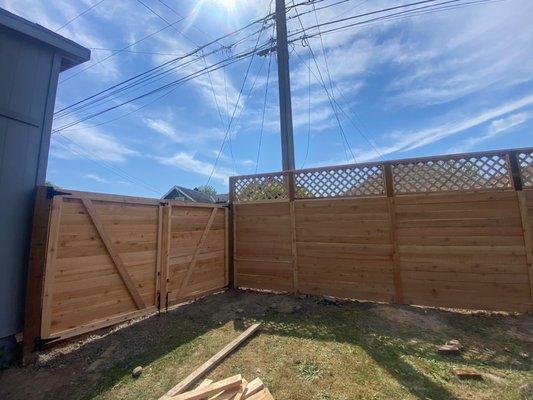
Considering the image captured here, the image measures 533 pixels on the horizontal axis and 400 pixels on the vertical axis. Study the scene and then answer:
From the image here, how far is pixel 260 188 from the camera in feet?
19.7

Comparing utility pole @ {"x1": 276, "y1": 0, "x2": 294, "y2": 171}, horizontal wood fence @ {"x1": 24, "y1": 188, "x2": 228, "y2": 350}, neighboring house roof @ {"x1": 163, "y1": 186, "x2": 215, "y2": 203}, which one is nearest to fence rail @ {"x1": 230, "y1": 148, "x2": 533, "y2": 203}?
utility pole @ {"x1": 276, "y1": 0, "x2": 294, "y2": 171}

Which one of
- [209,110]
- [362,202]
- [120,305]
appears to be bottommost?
[120,305]

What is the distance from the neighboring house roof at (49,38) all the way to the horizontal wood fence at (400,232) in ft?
12.2

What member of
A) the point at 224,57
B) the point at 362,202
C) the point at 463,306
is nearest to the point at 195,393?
the point at 362,202

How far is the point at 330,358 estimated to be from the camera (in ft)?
9.46

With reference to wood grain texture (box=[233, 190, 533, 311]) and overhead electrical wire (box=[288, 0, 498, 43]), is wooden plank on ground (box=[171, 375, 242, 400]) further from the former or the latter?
overhead electrical wire (box=[288, 0, 498, 43])

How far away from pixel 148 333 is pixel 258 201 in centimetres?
329

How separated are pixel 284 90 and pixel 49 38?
5.15 metres

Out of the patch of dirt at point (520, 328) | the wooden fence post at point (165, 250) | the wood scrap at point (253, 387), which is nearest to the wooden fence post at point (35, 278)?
the wooden fence post at point (165, 250)

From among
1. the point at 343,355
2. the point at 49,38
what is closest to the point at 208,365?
the point at 343,355

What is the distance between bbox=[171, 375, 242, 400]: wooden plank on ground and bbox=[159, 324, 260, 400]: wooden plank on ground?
0.61 feet

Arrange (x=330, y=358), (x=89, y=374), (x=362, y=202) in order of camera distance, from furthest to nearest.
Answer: (x=362, y=202)
(x=330, y=358)
(x=89, y=374)

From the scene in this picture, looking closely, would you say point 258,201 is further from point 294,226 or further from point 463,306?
point 463,306

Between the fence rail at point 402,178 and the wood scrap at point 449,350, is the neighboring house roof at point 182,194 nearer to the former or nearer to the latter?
the fence rail at point 402,178
